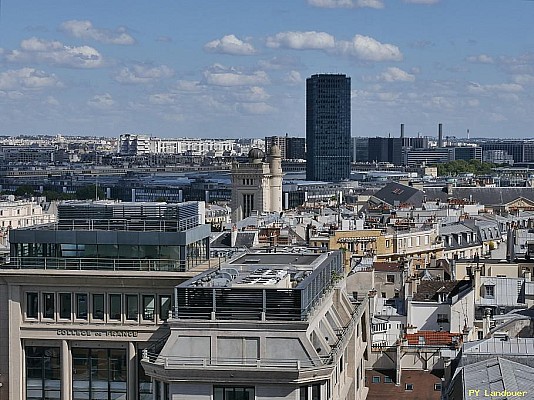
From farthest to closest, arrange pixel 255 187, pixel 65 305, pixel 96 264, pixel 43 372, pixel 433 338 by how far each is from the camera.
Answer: pixel 255 187
pixel 433 338
pixel 43 372
pixel 96 264
pixel 65 305

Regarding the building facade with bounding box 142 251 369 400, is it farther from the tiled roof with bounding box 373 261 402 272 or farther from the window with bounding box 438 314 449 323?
the tiled roof with bounding box 373 261 402 272

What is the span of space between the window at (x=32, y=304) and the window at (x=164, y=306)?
7.32 ft

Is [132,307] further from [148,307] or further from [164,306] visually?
[164,306]

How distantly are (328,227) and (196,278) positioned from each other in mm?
45045

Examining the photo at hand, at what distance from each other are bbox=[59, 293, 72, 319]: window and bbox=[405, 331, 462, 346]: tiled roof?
13.8 metres

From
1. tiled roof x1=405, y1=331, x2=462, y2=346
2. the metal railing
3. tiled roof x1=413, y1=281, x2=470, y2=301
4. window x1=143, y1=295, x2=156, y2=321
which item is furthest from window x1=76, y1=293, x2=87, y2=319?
tiled roof x1=413, y1=281, x2=470, y2=301

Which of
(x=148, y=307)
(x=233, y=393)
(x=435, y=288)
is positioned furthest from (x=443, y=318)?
(x=233, y=393)

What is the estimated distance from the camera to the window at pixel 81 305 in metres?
23.3

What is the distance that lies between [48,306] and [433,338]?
15183 millimetres

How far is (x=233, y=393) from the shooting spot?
2027cm

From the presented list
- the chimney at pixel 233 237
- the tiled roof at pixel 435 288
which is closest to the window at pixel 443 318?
the tiled roof at pixel 435 288

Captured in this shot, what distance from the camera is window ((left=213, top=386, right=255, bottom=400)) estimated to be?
20.2 m

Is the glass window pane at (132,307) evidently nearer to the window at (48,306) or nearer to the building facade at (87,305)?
the building facade at (87,305)

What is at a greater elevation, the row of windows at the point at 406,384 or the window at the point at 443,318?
the window at the point at 443,318
